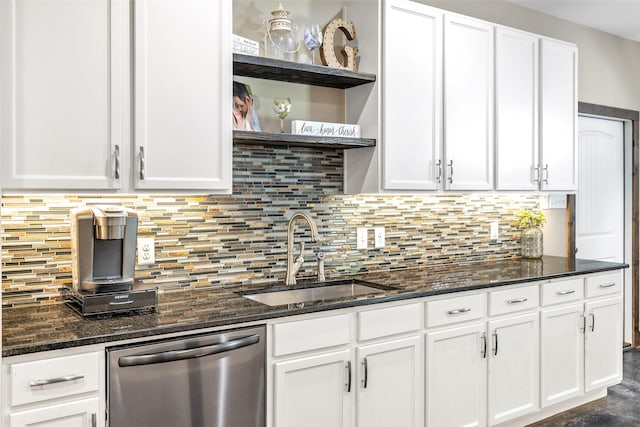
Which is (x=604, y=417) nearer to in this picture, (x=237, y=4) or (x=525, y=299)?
(x=525, y=299)

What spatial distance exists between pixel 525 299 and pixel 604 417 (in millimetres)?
992

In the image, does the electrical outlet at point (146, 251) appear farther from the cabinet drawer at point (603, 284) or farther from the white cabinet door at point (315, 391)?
the cabinet drawer at point (603, 284)

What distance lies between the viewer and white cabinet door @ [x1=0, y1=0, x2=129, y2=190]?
1.88 m

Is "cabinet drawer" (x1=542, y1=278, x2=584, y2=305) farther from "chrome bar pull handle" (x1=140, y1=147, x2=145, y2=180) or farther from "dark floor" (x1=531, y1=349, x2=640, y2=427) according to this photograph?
"chrome bar pull handle" (x1=140, y1=147, x2=145, y2=180)

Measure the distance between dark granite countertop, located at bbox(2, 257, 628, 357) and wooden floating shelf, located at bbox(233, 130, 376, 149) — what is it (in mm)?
713

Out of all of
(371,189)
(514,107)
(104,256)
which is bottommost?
(104,256)

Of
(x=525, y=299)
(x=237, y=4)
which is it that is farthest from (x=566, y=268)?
(x=237, y=4)

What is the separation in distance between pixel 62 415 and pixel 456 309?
1816 millimetres

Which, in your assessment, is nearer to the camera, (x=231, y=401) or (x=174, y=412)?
(x=174, y=412)

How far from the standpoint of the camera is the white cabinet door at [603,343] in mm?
3396

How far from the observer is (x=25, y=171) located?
6.26 feet

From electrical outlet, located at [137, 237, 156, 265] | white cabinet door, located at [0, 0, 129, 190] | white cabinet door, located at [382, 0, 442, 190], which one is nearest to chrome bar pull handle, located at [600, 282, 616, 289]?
white cabinet door, located at [382, 0, 442, 190]

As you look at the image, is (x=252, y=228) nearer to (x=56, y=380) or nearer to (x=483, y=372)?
(x=56, y=380)

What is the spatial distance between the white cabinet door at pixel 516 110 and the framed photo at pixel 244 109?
5.02ft
